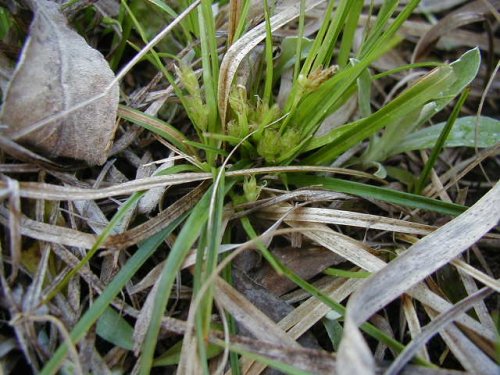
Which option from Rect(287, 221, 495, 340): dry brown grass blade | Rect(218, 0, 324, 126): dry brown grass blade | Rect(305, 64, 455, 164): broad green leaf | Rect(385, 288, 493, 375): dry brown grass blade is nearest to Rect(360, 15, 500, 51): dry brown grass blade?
Rect(305, 64, 455, 164): broad green leaf

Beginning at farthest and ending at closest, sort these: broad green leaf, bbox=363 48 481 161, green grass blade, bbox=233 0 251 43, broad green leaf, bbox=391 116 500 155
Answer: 1. broad green leaf, bbox=391 116 500 155
2. broad green leaf, bbox=363 48 481 161
3. green grass blade, bbox=233 0 251 43

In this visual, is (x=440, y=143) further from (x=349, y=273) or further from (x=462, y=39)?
(x=462, y=39)

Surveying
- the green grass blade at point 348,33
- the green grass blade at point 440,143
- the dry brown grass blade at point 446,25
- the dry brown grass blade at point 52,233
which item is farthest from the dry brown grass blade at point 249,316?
the dry brown grass blade at point 446,25

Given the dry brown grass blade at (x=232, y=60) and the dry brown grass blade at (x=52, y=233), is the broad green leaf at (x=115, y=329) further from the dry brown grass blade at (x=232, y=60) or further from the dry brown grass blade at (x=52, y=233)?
the dry brown grass blade at (x=232, y=60)

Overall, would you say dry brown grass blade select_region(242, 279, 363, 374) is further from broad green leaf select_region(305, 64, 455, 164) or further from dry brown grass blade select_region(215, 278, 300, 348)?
broad green leaf select_region(305, 64, 455, 164)

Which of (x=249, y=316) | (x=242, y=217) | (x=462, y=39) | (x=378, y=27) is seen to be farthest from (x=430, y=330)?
(x=462, y=39)

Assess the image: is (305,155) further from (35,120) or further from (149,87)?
(35,120)

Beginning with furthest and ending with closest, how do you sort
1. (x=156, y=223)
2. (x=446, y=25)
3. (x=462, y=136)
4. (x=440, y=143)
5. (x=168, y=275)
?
(x=446, y=25) < (x=462, y=136) < (x=440, y=143) < (x=156, y=223) < (x=168, y=275)
